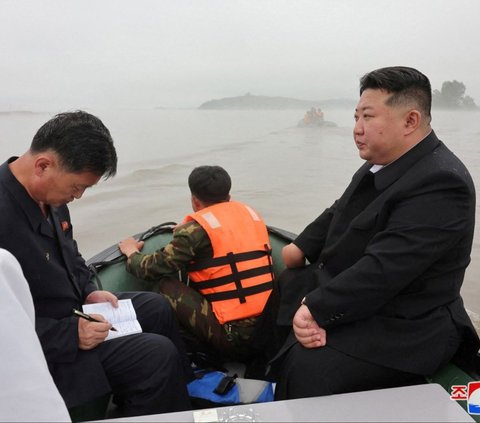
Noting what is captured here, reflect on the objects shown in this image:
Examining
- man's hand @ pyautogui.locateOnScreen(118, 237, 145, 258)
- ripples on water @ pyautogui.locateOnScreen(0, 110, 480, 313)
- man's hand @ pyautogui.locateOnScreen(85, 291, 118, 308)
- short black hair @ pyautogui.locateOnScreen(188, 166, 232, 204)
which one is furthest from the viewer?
ripples on water @ pyautogui.locateOnScreen(0, 110, 480, 313)

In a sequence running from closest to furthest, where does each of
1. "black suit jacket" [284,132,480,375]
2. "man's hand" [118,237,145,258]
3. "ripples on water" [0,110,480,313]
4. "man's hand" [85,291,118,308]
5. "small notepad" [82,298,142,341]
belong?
"black suit jacket" [284,132,480,375] → "small notepad" [82,298,142,341] → "man's hand" [85,291,118,308] → "man's hand" [118,237,145,258] → "ripples on water" [0,110,480,313]

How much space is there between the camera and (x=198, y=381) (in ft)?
4.60

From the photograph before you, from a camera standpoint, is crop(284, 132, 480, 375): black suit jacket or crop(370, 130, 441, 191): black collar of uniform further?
crop(370, 130, 441, 191): black collar of uniform

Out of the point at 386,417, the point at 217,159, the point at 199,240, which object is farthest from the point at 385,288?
the point at 217,159

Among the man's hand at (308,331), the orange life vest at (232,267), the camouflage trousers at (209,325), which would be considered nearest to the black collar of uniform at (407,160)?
the man's hand at (308,331)

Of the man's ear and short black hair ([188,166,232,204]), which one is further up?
the man's ear

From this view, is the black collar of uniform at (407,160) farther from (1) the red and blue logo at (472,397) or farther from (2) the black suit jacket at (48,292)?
(2) the black suit jacket at (48,292)

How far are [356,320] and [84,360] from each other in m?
0.66

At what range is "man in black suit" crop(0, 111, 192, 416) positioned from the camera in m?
1.07

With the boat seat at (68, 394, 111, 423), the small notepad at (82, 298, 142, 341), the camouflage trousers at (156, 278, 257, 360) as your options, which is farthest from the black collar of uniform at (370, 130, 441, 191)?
the boat seat at (68, 394, 111, 423)

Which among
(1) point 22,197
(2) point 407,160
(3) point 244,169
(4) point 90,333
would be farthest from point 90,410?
(3) point 244,169

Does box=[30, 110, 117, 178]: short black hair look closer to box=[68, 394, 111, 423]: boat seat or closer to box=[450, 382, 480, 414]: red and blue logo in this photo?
box=[68, 394, 111, 423]: boat seat

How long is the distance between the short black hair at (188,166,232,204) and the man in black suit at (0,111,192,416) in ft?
1.47

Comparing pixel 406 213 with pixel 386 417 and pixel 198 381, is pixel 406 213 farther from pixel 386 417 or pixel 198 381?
pixel 198 381
